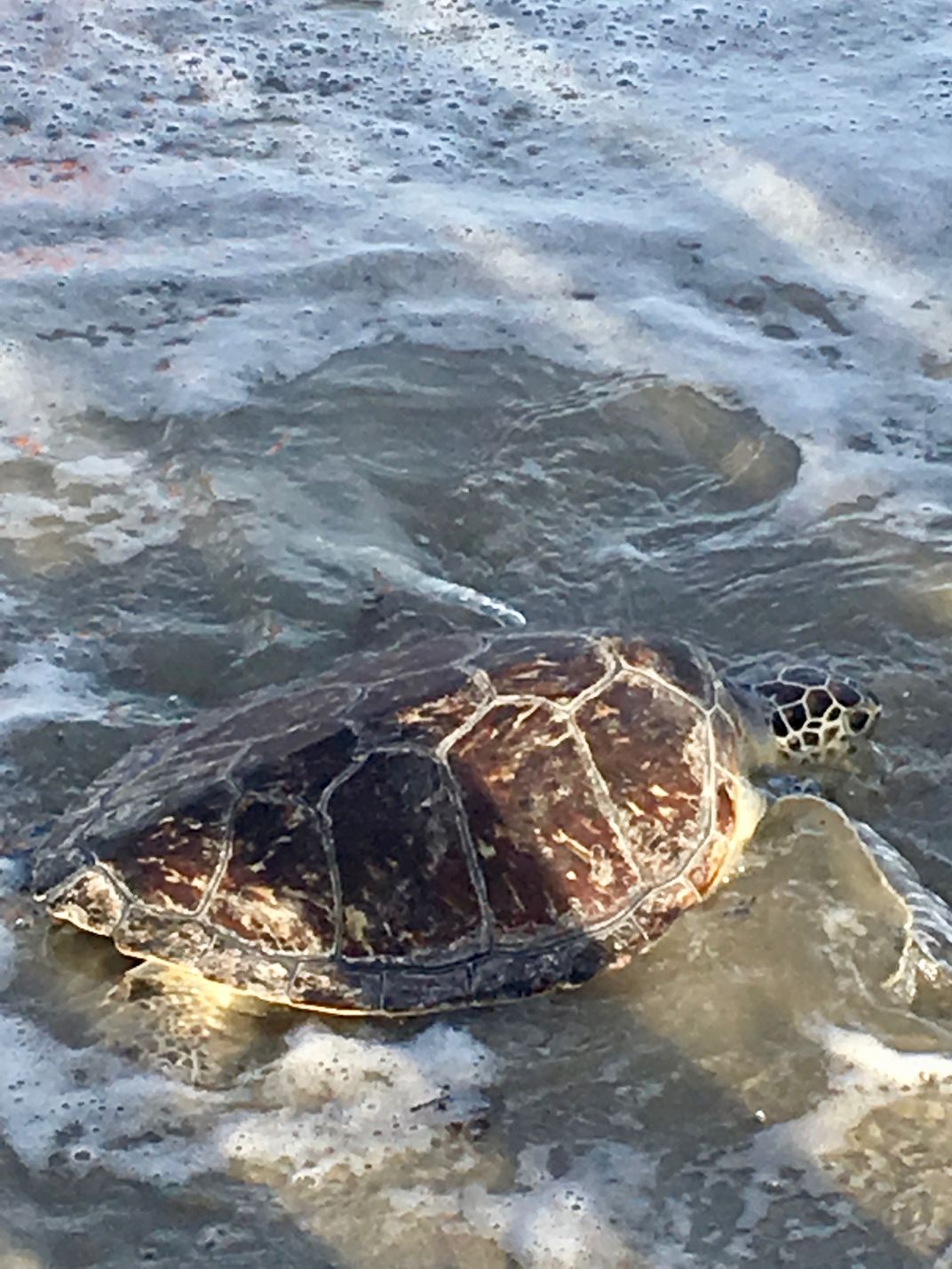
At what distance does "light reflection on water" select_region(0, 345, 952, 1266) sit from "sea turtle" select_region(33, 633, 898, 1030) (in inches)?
5.5

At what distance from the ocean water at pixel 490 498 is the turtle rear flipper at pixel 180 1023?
0.03m

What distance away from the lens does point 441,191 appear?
594 centimetres

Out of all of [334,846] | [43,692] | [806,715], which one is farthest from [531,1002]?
[43,692]

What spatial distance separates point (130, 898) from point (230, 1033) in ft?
1.18

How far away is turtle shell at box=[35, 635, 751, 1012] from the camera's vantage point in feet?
9.95

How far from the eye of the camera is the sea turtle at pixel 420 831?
3.03m

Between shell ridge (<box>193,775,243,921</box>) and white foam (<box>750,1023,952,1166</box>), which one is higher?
shell ridge (<box>193,775,243,921</box>)

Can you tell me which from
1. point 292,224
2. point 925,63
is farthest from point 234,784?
point 925,63

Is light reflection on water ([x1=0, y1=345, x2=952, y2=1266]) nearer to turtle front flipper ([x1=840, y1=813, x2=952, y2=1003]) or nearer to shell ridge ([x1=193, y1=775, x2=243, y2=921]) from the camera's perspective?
turtle front flipper ([x1=840, y1=813, x2=952, y2=1003])

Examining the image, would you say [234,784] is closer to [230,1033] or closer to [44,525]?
[230,1033]

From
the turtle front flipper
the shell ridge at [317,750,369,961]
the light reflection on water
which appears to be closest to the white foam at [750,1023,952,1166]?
the light reflection on water

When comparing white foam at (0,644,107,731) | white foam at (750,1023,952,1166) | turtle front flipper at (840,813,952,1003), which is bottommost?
white foam at (0,644,107,731)

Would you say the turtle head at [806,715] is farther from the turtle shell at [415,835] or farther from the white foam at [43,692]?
the white foam at [43,692]

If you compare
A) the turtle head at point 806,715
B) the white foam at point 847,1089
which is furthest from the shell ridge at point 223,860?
the turtle head at point 806,715
